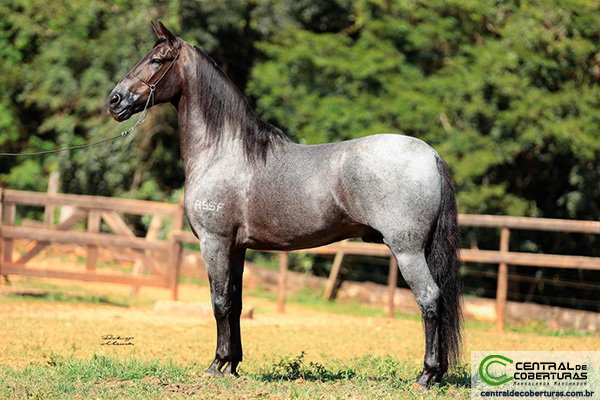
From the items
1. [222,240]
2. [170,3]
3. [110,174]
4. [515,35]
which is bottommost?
[222,240]

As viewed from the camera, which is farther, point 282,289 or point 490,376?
point 282,289

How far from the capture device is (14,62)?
60.1 ft

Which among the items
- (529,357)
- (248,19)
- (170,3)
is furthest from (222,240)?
(248,19)

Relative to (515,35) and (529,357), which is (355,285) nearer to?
(515,35)

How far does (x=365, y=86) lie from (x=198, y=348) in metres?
8.49

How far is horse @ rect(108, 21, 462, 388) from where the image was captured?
5.10 meters

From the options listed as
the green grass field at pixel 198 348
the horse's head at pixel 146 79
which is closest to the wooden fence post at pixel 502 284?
the green grass field at pixel 198 348

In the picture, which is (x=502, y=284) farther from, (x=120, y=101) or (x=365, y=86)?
(x=120, y=101)

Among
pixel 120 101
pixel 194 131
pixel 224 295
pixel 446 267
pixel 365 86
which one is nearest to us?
pixel 446 267

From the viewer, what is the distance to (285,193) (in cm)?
535

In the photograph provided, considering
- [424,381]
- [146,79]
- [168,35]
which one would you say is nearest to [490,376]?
[424,381]

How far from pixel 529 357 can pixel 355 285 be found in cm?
686

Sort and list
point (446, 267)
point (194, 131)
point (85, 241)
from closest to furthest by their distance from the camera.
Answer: point (446, 267)
point (194, 131)
point (85, 241)

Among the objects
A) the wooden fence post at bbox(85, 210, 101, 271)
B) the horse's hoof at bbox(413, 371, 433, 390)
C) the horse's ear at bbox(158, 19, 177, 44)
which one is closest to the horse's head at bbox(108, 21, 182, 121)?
the horse's ear at bbox(158, 19, 177, 44)
